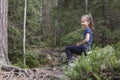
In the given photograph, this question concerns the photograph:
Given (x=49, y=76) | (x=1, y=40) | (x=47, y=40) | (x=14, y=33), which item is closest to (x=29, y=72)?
(x=49, y=76)

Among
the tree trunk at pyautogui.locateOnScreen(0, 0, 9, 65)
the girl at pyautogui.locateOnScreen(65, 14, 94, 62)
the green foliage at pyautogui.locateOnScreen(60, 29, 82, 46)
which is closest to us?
the girl at pyautogui.locateOnScreen(65, 14, 94, 62)

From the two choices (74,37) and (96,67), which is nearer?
(96,67)

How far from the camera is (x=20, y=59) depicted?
1142 cm

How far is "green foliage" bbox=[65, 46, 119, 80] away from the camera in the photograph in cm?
511

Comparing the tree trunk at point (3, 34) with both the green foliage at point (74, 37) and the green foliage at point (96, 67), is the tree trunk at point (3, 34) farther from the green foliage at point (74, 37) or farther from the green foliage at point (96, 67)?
the green foliage at point (74, 37)

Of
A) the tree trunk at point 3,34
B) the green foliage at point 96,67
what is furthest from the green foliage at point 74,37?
the green foliage at point 96,67

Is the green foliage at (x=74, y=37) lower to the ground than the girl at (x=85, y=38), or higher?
lower

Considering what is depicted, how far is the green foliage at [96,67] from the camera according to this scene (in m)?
5.11

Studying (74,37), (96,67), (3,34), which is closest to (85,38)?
(96,67)

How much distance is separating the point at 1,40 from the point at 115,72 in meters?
4.55

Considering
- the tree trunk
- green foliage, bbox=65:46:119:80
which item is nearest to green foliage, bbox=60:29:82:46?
the tree trunk

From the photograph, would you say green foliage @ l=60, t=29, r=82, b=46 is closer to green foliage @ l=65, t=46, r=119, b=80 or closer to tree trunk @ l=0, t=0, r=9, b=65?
tree trunk @ l=0, t=0, r=9, b=65

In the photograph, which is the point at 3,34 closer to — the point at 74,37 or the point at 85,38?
the point at 85,38

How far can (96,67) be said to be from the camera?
205 inches
